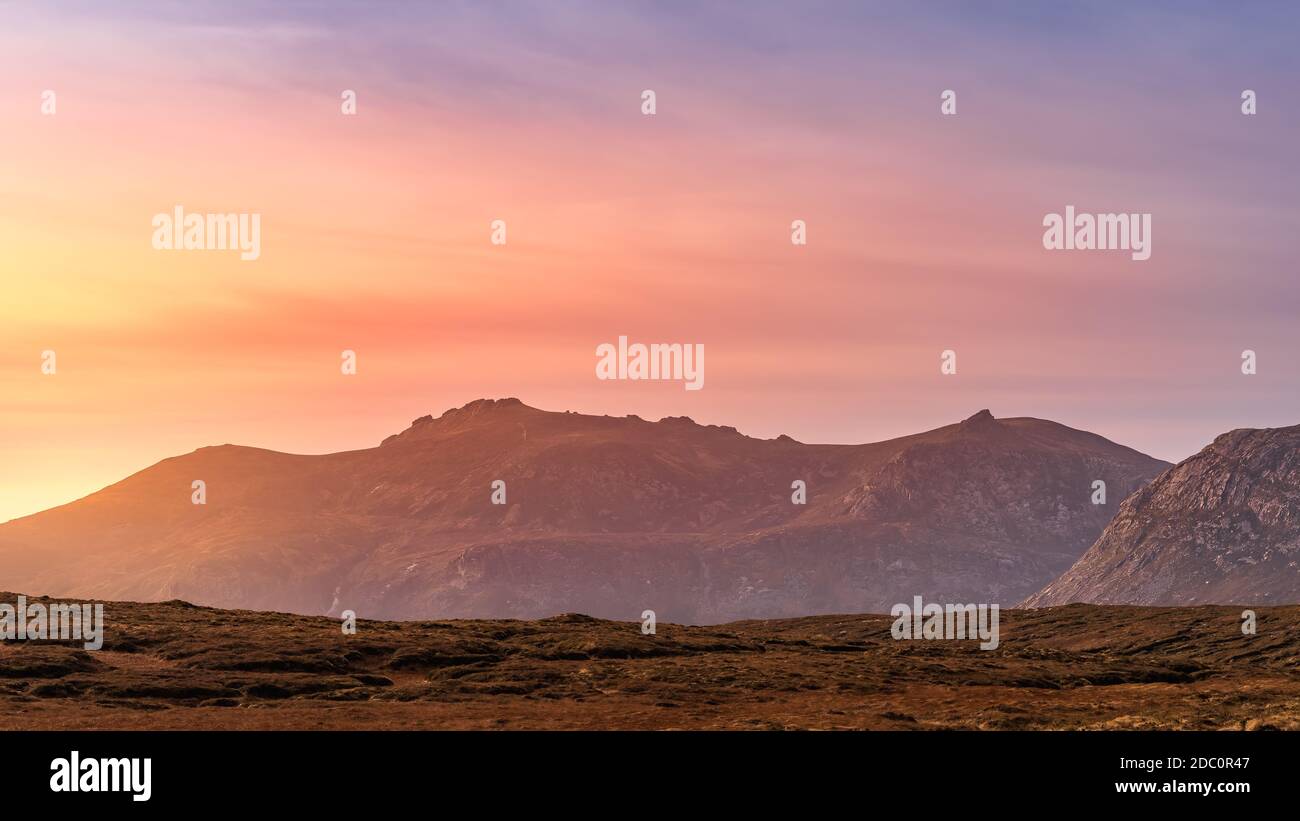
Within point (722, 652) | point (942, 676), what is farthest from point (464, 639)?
point (942, 676)

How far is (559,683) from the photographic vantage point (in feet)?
346

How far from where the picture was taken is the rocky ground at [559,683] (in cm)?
8288

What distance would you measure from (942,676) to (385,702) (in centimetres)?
5409

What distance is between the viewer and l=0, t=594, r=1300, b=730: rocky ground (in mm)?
82875
